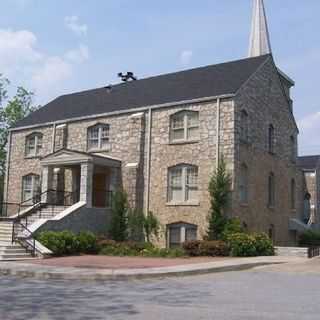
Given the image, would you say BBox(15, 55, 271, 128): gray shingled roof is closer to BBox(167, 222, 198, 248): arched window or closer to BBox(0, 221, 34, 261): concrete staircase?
BBox(167, 222, 198, 248): arched window

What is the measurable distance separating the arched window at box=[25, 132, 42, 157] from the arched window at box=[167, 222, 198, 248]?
11546mm

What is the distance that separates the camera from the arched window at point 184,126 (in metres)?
27.8

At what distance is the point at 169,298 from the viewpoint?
11.6 meters

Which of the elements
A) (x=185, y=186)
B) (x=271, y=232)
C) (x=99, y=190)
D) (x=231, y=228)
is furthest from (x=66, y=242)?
(x=271, y=232)

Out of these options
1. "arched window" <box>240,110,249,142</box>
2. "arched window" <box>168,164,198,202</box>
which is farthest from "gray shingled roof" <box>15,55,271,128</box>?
"arched window" <box>168,164,198,202</box>

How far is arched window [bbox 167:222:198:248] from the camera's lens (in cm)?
2703

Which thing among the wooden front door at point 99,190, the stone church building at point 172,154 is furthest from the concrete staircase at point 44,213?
the wooden front door at point 99,190

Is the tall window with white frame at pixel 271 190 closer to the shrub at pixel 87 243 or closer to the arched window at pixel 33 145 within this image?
the shrub at pixel 87 243

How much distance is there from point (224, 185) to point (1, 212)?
19.1 m

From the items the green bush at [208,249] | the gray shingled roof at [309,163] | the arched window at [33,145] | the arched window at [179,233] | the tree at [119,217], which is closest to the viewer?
the green bush at [208,249]

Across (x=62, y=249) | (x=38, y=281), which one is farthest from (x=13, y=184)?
(x=38, y=281)

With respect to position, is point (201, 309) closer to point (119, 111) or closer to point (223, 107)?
point (223, 107)

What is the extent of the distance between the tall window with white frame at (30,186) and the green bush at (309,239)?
16.6 meters

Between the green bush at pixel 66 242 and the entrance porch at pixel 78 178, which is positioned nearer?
the green bush at pixel 66 242
